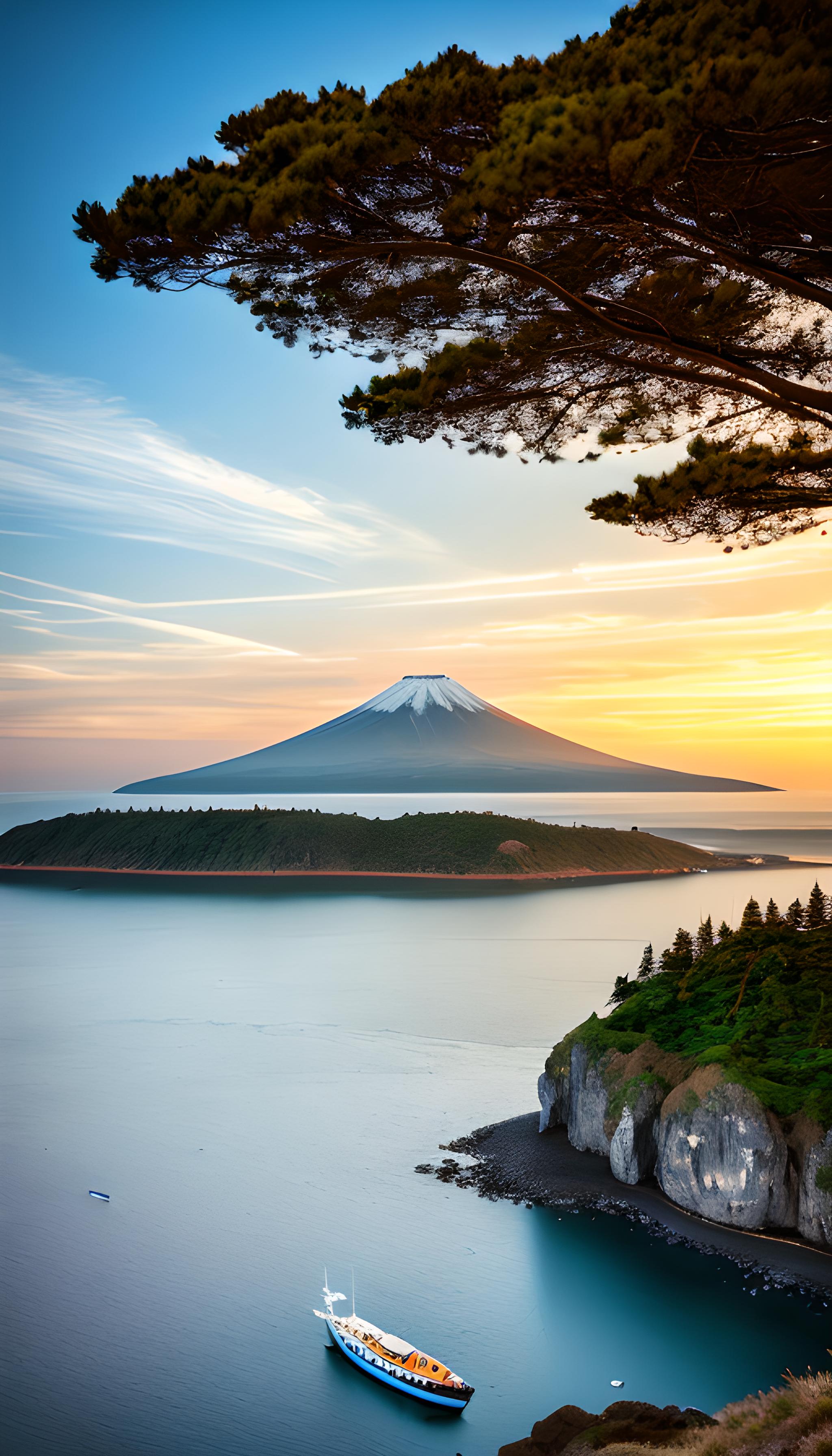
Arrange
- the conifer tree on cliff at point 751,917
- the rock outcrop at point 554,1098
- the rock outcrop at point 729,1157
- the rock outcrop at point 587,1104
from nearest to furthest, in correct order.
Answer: the rock outcrop at point 729,1157
the rock outcrop at point 587,1104
the rock outcrop at point 554,1098
the conifer tree on cliff at point 751,917

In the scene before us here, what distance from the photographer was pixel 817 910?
9219 mm

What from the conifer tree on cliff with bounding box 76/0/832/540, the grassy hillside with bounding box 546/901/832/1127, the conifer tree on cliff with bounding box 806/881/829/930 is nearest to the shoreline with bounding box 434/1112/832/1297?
the grassy hillside with bounding box 546/901/832/1127

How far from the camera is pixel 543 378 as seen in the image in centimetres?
680

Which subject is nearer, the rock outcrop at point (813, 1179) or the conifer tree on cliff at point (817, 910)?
the rock outcrop at point (813, 1179)

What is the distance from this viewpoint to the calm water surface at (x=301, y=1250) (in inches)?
196

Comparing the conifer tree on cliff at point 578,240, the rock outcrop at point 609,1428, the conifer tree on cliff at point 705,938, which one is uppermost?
the conifer tree on cliff at point 578,240

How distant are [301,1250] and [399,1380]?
1977 millimetres

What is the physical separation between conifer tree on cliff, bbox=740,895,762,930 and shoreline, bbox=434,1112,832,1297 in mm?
2499

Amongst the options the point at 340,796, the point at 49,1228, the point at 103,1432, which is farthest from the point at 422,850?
the point at 340,796

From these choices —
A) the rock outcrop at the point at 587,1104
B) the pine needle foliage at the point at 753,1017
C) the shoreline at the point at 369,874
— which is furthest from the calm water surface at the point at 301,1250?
the shoreline at the point at 369,874

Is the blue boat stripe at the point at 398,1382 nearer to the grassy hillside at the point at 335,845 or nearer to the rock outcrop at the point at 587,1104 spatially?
the rock outcrop at the point at 587,1104

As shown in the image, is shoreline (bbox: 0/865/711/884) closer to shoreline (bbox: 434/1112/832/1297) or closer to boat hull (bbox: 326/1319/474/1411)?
shoreline (bbox: 434/1112/832/1297)

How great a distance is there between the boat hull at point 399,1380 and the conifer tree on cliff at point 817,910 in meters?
5.65

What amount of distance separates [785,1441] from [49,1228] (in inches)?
240
